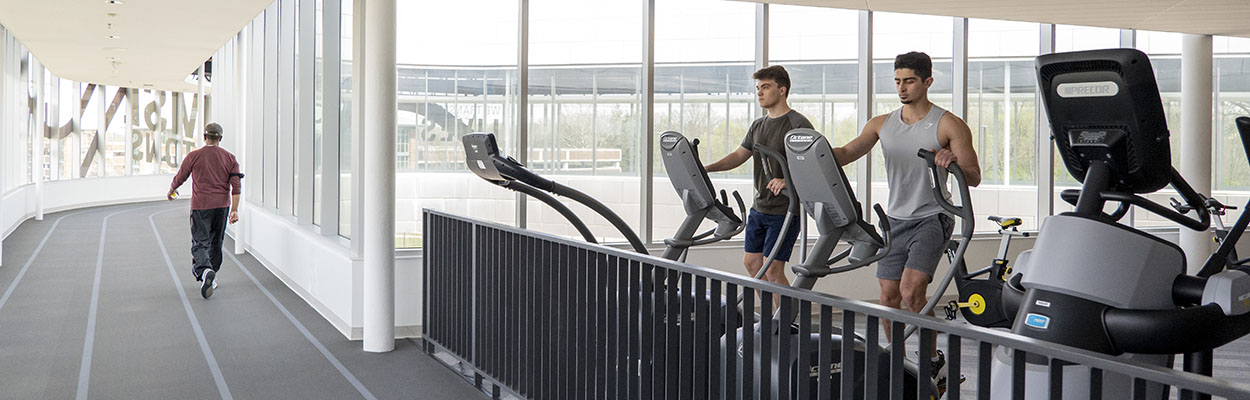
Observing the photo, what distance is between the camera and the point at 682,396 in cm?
255

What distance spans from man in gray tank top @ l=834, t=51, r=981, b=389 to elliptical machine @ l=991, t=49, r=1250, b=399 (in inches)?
44.7

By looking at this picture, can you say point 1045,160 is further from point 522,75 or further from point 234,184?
point 234,184

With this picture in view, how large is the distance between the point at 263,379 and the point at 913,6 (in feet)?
13.8

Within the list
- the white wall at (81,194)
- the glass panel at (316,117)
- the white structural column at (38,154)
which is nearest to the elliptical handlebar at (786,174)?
the glass panel at (316,117)

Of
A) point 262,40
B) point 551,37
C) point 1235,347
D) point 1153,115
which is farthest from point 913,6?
point 262,40

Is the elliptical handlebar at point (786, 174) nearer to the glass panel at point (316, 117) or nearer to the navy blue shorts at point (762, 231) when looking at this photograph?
the navy blue shorts at point (762, 231)

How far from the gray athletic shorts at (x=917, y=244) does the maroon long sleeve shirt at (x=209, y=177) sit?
16.7 feet

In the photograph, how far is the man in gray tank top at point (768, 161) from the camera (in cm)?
403

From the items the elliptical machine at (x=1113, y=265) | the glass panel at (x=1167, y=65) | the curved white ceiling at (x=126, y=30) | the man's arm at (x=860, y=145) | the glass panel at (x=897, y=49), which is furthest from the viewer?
the glass panel at (x=1167, y=65)

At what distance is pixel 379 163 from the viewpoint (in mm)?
4668

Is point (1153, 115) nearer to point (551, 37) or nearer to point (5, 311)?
point (551, 37)

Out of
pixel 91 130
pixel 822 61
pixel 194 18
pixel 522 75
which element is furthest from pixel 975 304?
pixel 91 130

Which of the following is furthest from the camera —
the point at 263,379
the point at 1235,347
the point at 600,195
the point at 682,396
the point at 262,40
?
the point at 262,40

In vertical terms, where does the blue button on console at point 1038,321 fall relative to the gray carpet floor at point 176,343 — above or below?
above
